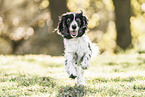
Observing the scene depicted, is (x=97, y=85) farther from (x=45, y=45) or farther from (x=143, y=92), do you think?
(x=45, y=45)

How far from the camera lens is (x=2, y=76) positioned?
622 cm

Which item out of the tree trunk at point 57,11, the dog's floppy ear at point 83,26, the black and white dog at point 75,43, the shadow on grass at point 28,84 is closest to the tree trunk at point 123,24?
the tree trunk at point 57,11

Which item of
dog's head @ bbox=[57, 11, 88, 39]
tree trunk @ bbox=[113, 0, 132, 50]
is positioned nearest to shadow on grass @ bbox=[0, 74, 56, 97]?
dog's head @ bbox=[57, 11, 88, 39]

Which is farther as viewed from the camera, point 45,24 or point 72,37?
point 45,24

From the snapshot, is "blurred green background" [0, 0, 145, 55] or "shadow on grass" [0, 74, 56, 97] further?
"blurred green background" [0, 0, 145, 55]

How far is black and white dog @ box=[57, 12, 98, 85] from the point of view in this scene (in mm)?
4840

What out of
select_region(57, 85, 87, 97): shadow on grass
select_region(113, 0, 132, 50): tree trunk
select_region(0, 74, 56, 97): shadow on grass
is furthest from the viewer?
select_region(113, 0, 132, 50): tree trunk

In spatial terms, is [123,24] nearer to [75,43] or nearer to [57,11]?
[57,11]

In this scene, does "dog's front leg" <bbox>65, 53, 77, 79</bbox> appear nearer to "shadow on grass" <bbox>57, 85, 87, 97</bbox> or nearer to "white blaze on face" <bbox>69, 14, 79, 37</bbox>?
"shadow on grass" <bbox>57, 85, 87, 97</bbox>

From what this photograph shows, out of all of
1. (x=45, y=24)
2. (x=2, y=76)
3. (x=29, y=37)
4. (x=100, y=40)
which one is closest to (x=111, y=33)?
(x=100, y=40)

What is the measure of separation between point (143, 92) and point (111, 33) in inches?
689

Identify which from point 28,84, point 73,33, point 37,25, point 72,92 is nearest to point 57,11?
point 28,84

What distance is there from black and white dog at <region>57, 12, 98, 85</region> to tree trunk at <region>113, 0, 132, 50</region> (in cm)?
801

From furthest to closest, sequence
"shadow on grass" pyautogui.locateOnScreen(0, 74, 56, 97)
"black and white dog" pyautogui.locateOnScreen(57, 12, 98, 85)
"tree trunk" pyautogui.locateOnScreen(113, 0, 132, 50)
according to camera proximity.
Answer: "tree trunk" pyautogui.locateOnScreen(113, 0, 132, 50) → "black and white dog" pyautogui.locateOnScreen(57, 12, 98, 85) → "shadow on grass" pyautogui.locateOnScreen(0, 74, 56, 97)
